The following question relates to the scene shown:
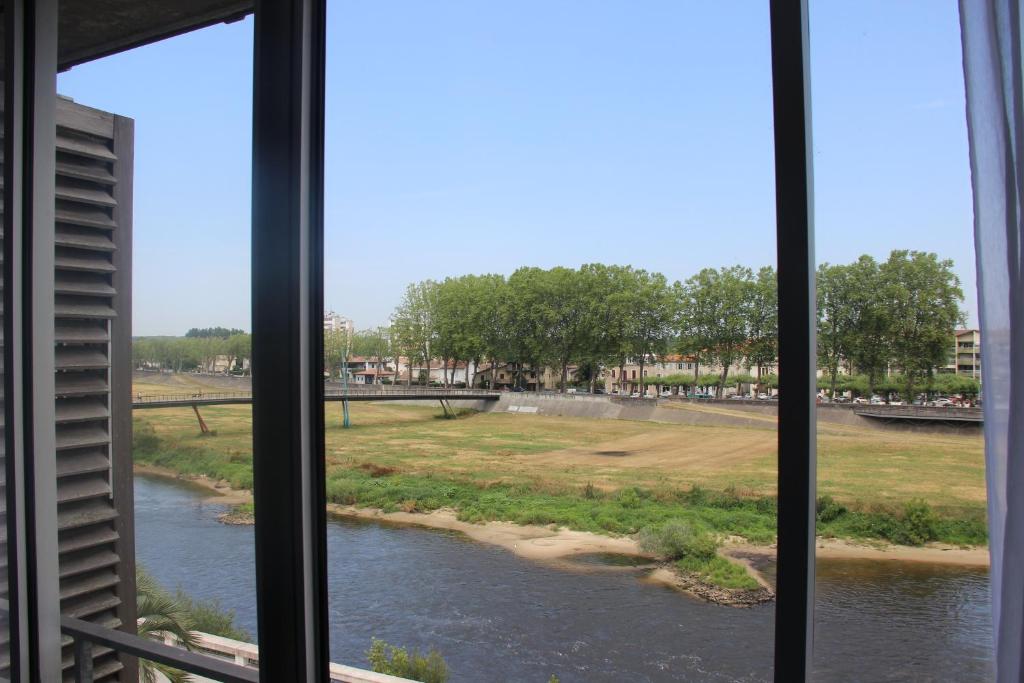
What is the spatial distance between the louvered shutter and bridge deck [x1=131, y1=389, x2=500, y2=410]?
935mm

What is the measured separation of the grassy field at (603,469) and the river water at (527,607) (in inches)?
7.6

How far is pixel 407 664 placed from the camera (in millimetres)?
4805

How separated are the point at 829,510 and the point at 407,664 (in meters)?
3.59

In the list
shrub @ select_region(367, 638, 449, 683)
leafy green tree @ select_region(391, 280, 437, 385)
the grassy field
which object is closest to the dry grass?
the grassy field

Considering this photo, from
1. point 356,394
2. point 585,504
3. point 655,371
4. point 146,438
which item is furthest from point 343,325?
point 585,504

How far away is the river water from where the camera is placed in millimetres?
1824

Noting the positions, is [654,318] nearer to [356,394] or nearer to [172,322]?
[356,394]

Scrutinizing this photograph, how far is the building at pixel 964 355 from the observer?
833 mm

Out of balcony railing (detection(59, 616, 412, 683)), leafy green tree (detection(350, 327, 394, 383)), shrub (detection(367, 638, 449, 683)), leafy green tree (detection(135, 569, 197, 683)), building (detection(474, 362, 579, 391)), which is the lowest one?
shrub (detection(367, 638, 449, 683))

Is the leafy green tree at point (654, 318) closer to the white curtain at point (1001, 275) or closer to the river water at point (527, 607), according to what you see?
the river water at point (527, 607)

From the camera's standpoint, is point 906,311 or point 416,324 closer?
point 906,311

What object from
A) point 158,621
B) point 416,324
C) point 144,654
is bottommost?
point 158,621

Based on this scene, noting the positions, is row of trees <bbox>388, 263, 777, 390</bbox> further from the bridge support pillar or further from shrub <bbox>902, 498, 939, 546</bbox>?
the bridge support pillar

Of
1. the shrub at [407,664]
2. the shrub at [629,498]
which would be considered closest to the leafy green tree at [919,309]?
the shrub at [407,664]
